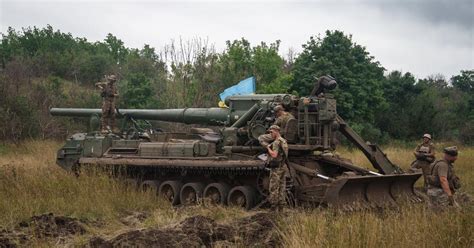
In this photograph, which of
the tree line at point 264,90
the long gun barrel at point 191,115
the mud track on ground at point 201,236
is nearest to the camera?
the mud track on ground at point 201,236

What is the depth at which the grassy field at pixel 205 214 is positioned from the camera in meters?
6.25

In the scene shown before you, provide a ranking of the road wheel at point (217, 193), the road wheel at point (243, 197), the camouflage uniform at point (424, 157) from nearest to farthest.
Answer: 1. the road wheel at point (243, 197)
2. the road wheel at point (217, 193)
3. the camouflage uniform at point (424, 157)

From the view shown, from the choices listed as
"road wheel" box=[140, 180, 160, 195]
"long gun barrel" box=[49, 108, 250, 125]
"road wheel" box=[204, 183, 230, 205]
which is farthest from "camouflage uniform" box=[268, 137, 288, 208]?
"road wheel" box=[140, 180, 160, 195]

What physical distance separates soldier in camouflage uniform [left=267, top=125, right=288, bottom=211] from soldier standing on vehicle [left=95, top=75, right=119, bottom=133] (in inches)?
234

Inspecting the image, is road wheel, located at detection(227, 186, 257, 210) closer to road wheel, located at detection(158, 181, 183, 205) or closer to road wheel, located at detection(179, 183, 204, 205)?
road wheel, located at detection(179, 183, 204, 205)

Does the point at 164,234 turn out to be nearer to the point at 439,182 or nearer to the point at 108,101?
the point at 439,182

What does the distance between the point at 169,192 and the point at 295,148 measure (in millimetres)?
3023

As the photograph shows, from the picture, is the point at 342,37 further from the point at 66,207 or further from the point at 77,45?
the point at 77,45

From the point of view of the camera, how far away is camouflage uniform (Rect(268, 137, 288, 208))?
10.5 meters

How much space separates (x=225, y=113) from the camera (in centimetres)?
1350

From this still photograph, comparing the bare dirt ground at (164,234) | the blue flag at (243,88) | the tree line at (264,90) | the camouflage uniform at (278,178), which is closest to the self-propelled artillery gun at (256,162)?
the camouflage uniform at (278,178)

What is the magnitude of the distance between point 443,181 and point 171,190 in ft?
19.6

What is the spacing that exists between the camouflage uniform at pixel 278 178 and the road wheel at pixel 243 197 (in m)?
0.88

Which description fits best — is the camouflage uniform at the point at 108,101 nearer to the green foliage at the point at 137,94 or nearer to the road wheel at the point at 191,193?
the road wheel at the point at 191,193
